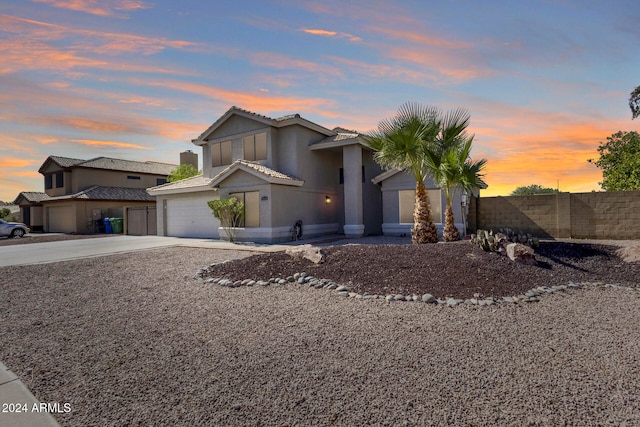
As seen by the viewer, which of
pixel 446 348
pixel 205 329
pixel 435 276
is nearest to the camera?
A: pixel 446 348

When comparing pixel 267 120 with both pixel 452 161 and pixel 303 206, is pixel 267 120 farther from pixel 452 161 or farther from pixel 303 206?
pixel 452 161

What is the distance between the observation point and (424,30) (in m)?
10.1

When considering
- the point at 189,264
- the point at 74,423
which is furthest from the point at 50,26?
the point at 74,423

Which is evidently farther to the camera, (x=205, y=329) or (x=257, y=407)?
(x=205, y=329)

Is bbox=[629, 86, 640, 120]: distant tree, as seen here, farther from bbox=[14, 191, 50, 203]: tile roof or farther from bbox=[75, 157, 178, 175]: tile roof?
bbox=[14, 191, 50, 203]: tile roof

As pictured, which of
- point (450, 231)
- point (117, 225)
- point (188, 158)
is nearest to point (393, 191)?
point (450, 231)

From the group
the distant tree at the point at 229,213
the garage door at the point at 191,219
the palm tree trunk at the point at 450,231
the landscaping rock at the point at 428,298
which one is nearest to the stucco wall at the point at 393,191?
the palm tree trunk at the point at 450,231

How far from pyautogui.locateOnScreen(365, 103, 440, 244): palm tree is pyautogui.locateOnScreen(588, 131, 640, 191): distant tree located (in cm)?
1534

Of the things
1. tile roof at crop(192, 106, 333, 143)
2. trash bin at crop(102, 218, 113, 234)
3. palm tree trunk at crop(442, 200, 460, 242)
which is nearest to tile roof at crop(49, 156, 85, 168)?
trash bin at crop(102, 218, 113, 234)

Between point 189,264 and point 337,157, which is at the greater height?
point 337,157

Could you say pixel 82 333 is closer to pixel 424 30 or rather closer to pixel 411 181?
pixel 424 30

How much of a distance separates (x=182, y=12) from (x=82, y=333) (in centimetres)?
828

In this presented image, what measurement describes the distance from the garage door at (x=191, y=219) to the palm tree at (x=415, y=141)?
35.8ft

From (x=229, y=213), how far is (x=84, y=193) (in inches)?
773
